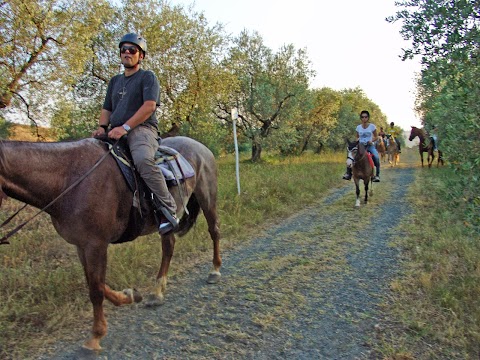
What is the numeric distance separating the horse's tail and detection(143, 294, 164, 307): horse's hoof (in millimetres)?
1000

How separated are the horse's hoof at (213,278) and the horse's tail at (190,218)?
71 centimetres

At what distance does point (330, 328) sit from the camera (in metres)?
3.60

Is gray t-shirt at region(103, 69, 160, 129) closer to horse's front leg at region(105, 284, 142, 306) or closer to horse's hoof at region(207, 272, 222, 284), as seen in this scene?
horse's front leg at region(105, 284, 142, 306)

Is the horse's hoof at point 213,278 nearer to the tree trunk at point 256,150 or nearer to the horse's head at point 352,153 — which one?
the horse's head at point 352,153

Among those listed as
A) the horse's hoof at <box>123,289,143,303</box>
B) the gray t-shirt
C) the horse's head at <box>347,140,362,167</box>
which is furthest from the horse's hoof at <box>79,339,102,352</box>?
the horse's head at <box>347,140,362,167</box>

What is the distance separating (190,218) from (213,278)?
3.07 ft

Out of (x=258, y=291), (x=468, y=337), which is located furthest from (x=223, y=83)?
(x=468, y=337)

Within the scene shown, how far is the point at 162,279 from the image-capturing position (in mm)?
4461

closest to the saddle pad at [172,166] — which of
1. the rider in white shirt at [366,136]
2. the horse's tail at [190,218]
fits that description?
the horse's tail at [190,218]

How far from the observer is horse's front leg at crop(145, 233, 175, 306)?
13.7 feet

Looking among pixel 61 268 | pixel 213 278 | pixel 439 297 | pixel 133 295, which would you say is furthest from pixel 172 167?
pixel 439 297

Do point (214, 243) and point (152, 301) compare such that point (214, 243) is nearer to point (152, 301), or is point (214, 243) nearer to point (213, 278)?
point (213, 278)

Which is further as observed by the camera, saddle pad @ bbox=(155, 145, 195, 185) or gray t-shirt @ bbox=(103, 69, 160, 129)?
saddle pad @ bbox=(155, 145, 195, 185)

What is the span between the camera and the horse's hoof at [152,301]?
414 cm
